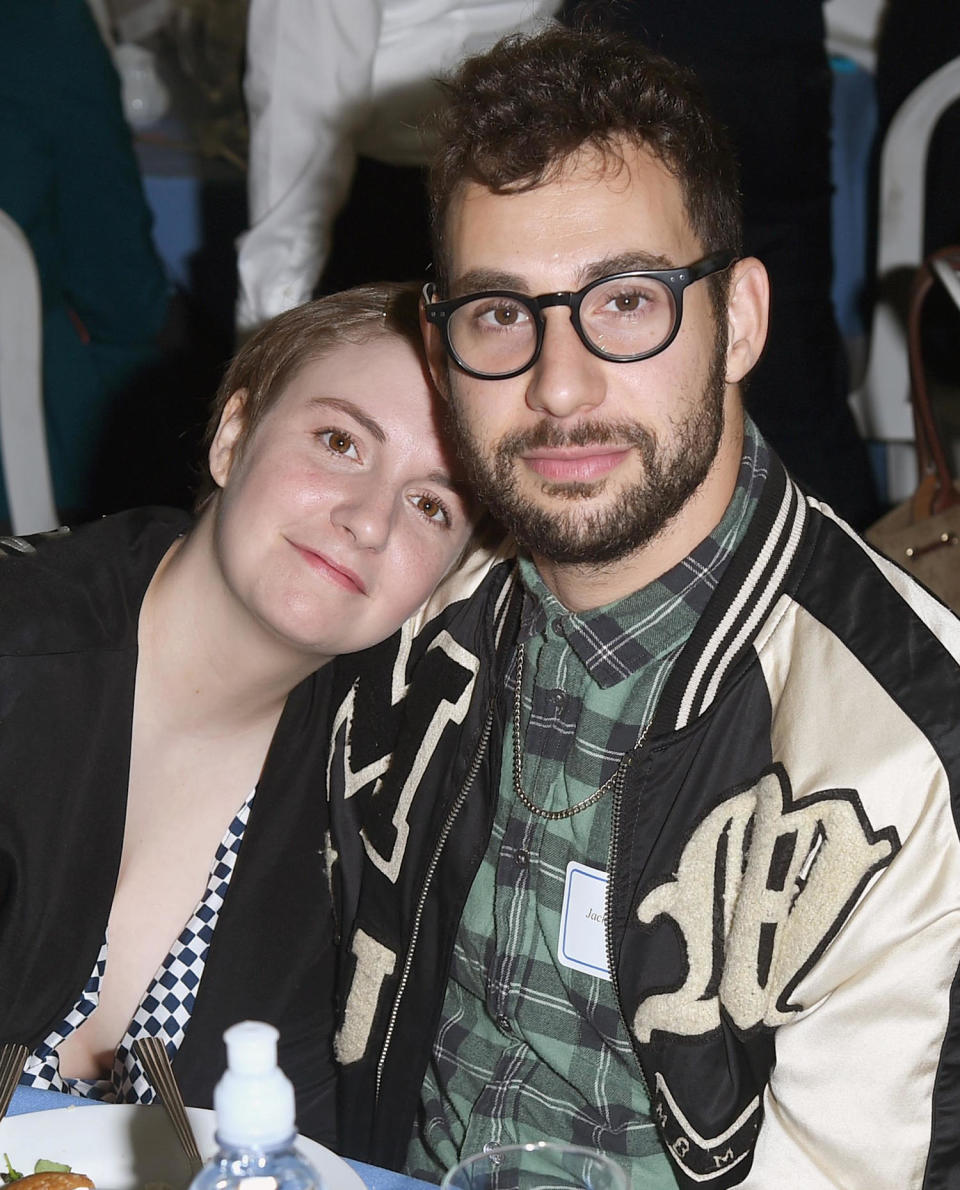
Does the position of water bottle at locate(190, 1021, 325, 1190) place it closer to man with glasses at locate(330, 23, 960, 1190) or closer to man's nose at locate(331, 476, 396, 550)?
man with glasses at locate(330, 23, 960, 1190)

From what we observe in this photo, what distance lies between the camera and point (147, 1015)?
154cm

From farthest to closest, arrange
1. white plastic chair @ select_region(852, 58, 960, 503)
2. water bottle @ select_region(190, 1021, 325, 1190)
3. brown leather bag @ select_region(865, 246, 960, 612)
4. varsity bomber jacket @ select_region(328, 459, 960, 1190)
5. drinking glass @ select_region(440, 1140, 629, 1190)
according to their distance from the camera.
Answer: white plastic chair @ select_region(852, 58, 960, 503) < brown leather bag @ select_region(865, 246, 960, 612) < varsity bomber jacket @ select_region(328, 459, 960, 1190) < drinking glass @ select_region(440, 1140, 629, 1190) < water bottle @ select_region(190, 1021, 325, 1190)

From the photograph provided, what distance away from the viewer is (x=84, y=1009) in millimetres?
1542

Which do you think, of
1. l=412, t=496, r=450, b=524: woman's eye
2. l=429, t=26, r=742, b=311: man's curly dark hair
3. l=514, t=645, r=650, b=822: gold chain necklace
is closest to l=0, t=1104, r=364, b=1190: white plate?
l=514, t=645, r=650, b=822: gold chain necklace

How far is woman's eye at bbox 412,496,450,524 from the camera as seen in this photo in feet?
5.27

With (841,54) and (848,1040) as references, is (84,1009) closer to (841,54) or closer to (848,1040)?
(848,1040)

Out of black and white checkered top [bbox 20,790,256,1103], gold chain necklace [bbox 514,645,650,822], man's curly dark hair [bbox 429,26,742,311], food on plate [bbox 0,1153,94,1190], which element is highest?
man's curly dark hair [bbox 429,26,742,311]

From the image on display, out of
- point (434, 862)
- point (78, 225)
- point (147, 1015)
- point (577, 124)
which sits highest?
point (577, 124)

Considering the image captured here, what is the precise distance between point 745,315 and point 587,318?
0.69ft

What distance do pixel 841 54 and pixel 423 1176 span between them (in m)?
3.36

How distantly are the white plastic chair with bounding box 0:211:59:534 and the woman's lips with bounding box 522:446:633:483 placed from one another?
6.12 ft

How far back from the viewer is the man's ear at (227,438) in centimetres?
169

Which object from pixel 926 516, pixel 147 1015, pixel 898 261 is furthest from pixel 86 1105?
pixel 898 261

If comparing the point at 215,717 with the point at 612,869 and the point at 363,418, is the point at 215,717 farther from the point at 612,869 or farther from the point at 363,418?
the point at 612,869
